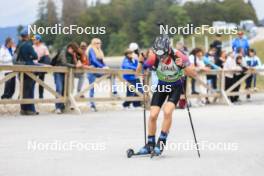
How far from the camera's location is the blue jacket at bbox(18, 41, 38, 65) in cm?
1794

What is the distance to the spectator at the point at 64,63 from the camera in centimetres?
1892

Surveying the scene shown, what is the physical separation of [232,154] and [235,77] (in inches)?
548

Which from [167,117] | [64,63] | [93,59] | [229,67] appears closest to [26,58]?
[64,63]

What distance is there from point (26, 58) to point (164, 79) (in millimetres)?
7725

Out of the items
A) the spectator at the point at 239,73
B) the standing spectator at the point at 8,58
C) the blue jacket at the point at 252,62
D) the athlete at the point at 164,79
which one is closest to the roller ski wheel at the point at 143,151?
the athlete at the point at 164,79

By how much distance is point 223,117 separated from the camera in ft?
60.0

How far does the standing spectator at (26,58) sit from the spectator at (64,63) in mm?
846

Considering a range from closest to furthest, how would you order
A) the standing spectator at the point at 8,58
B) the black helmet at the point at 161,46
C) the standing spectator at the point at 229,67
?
1. the black helmet at the point at 161,46
2. the standing spectator at the point at 8,58
3. the standing spectator at the point at 229,67

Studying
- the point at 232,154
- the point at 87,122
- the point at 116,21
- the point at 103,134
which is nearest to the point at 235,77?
the point at 87,122

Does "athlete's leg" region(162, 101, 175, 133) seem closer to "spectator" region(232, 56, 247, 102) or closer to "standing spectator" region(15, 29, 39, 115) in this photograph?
"standing spectator" region(15, 29, 39, 115)

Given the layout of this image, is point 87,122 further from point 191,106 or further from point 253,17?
point 253,17

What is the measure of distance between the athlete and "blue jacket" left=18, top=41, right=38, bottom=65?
723 centimetres

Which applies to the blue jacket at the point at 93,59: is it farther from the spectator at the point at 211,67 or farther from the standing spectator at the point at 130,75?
the spectator at the point at 211,67

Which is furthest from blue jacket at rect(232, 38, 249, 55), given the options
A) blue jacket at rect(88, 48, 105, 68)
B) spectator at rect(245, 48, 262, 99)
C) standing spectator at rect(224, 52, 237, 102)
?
blue jacket at rect(88, 48, 105, 68)
